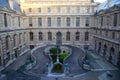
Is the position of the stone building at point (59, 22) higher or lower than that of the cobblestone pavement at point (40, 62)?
higher

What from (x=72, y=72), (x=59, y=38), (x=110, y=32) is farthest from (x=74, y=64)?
(x=59, y=38)

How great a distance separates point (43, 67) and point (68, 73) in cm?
686

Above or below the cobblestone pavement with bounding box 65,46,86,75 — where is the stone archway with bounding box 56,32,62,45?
above

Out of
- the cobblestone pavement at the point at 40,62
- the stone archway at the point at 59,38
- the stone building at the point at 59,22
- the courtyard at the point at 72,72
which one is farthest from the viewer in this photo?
the stone archway at the point at 59,38

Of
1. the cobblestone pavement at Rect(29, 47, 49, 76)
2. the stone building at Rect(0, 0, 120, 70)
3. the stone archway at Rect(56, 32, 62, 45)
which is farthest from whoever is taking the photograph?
the stone archway at Rect(56, 32, 62, 45)

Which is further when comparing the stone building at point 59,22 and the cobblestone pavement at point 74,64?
the stone building at point 59,22

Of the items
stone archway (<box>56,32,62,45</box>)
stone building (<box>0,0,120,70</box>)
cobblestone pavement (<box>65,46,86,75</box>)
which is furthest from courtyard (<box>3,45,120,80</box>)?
stone archway (<box>56,32,62,45</box>)

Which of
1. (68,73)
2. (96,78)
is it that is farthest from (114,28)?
(68,73)

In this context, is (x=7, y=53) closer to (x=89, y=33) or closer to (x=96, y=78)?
(x=96, y=78)

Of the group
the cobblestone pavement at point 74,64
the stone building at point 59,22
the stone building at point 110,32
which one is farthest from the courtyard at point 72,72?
the stone building at point 59,22

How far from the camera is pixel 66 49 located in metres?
44.7

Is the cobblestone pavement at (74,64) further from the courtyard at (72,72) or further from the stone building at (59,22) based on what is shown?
the stone building at (59,22)

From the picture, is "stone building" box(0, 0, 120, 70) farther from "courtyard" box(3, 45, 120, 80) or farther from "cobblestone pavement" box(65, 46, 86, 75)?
"courtyard" box(3, 45, 120, 80)

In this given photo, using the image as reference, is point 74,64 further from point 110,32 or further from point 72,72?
point 110,32
